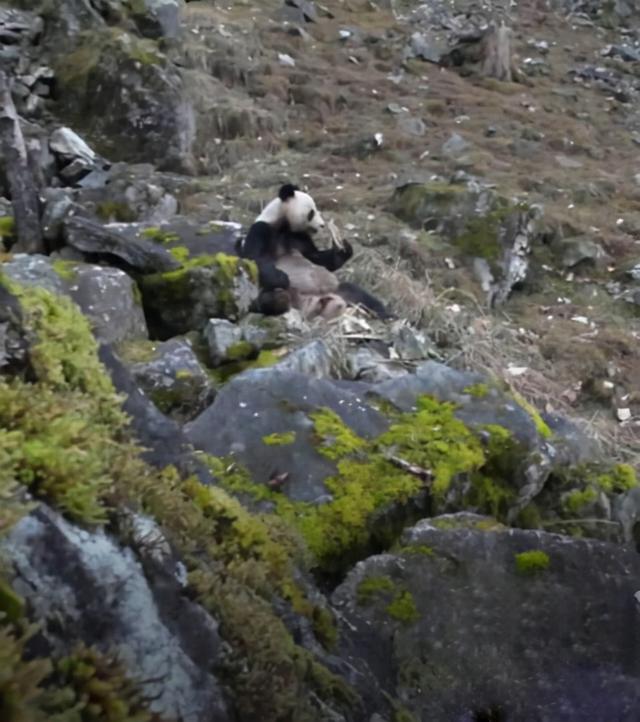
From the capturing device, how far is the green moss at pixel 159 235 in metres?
6.05

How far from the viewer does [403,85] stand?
16.8m

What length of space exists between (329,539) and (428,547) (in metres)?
0.38

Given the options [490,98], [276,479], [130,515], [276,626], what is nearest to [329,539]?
[276,479]

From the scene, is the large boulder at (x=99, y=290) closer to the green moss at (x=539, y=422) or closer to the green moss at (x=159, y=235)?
the green moss at (x=159, y=235)

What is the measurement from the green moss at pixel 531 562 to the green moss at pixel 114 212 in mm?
5576

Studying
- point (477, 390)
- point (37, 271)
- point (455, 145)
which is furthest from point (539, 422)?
point (455, 145)

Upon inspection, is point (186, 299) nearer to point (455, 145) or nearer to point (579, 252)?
point (579, 252)

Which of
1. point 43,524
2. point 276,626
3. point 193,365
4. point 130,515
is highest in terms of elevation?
point 43,524

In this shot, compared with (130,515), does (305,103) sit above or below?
below

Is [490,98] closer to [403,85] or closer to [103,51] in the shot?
[403,85]

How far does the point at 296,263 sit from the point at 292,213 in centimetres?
50

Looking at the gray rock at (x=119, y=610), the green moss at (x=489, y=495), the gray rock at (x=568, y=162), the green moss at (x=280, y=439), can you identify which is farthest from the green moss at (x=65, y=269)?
the gray rock at (x=568, y=162)

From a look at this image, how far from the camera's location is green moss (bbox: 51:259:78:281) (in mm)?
4964

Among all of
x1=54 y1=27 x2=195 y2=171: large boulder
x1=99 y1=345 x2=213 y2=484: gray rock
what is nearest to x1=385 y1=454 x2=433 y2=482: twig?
x1=99 y1=345 x2=213 y2=484: gray rock
